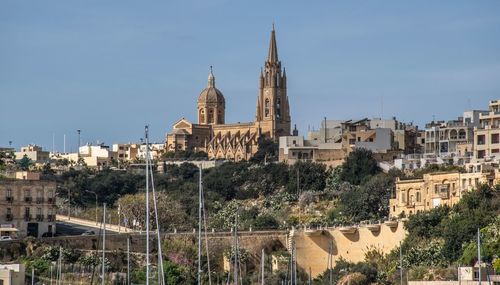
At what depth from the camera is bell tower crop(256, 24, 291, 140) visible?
16975 centimetres

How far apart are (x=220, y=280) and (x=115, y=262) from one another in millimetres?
6369

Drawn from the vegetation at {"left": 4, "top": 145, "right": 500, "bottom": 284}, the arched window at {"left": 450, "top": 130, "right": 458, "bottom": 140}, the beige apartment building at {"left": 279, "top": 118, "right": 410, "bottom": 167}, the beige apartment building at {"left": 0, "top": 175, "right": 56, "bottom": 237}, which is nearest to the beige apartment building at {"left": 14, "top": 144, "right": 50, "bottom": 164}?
the vegetation at {"left": 4, "top": 145, "right": 500, "bottom": 284}

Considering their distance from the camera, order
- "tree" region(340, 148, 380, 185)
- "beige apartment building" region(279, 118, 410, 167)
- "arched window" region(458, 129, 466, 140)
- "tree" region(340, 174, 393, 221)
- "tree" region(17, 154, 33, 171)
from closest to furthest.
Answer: "tree" region(340, 174, 393, 221) < "tree" region(340, 148, 380, 185) < "arched window" region(458, 129, 466, 140) < "beige apartment building" region(279, 118, 410, 167) < "tree" region(17, 154, 33, 171)

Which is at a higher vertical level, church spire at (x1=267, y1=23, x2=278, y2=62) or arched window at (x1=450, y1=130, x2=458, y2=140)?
church spire at (x1=267, y1=23, x2=278, y2=62)

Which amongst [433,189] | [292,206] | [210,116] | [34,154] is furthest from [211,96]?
[433,189]

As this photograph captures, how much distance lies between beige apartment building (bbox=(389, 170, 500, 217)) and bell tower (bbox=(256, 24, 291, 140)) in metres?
54.3

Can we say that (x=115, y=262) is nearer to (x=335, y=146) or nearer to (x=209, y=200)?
(x=209, y=200)

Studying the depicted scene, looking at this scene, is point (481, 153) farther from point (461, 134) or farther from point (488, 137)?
point (461, 134)

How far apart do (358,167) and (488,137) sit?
14.4m

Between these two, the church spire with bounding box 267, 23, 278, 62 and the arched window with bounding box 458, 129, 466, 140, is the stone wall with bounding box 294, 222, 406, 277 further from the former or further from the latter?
the church spire with bounding box 267, 23, 278, 62

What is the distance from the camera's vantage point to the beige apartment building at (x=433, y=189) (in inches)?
4250

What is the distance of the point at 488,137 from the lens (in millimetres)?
124000

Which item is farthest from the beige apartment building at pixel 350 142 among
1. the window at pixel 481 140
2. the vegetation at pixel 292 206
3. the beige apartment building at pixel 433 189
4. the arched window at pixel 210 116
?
the beige apartment building at pixel 433 189

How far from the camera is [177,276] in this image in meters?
99.8
